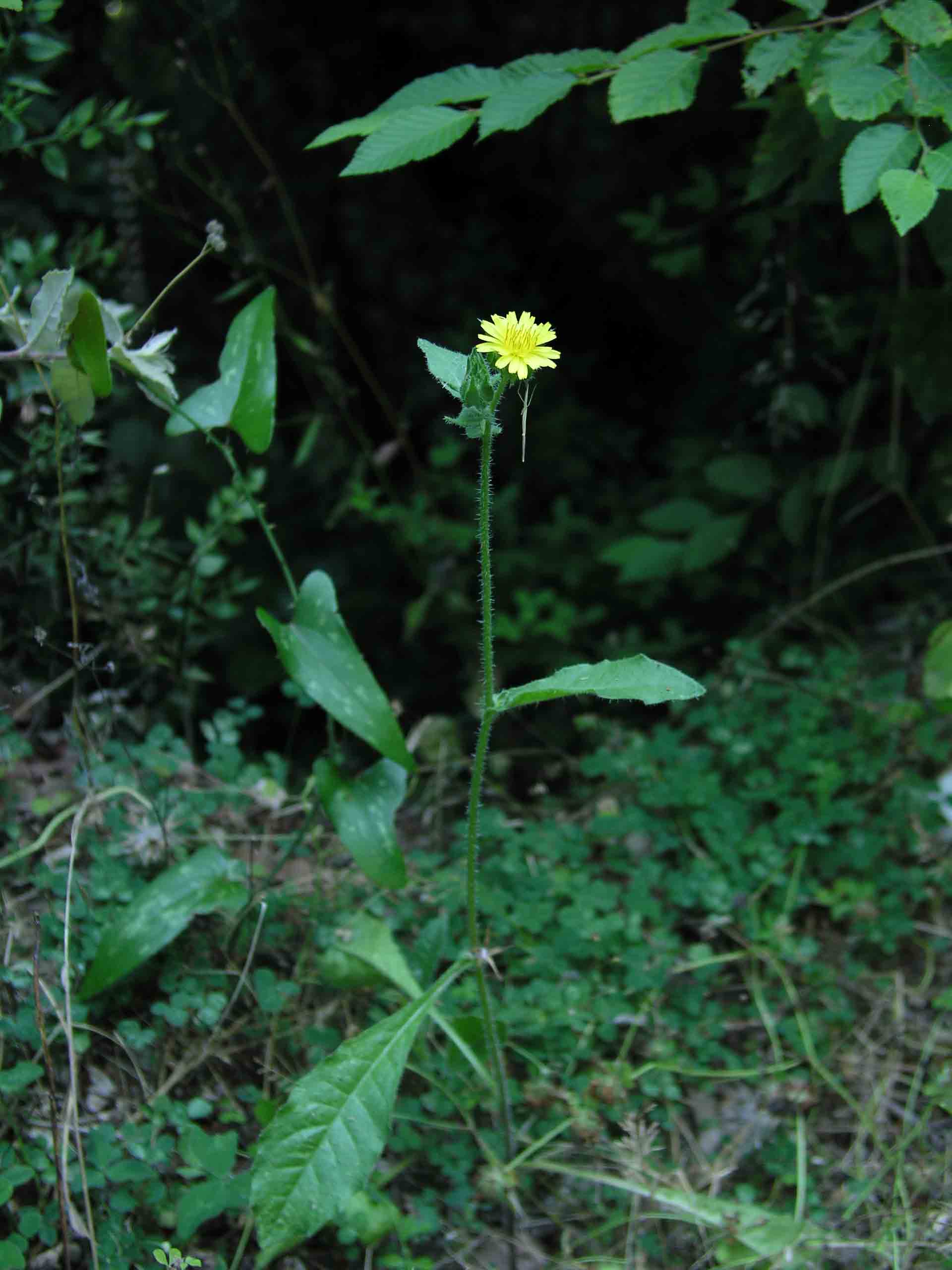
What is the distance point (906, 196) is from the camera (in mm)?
1379

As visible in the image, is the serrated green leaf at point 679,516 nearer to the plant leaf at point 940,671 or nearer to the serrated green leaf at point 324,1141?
the plant leaf at point 940,671

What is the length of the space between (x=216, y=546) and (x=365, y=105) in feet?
4.42

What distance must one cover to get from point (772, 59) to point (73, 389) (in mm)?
1078

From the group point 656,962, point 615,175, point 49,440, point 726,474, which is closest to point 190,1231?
point 656,962

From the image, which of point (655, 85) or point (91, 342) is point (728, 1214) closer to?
point (91, 342)

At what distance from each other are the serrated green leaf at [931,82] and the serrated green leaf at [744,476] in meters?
1.21

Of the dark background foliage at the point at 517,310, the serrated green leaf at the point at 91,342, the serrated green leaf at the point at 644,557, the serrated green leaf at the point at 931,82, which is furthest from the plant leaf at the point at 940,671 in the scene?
the serrated green leaf at the point at 91,342

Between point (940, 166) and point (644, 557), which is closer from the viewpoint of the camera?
point (940, 166)

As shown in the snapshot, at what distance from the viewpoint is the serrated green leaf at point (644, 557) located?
2682mm

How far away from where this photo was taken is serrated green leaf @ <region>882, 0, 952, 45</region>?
1472 mm

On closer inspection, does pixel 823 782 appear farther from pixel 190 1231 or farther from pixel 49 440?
pixel 49 440

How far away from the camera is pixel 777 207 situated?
8.23 ft

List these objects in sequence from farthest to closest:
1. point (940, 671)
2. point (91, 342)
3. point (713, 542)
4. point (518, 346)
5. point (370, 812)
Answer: point (713, 542), point (940, 671), point (370, 812), point (91, 342), point (518, 346)

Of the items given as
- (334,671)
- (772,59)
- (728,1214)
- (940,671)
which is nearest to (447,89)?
(772,59)
